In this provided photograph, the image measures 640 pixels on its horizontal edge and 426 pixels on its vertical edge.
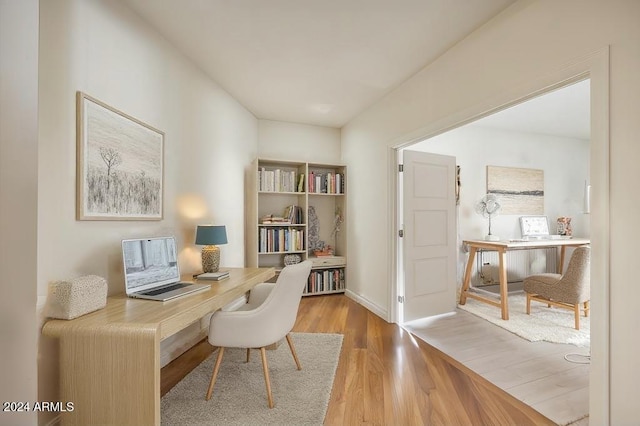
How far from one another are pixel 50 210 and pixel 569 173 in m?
6.41

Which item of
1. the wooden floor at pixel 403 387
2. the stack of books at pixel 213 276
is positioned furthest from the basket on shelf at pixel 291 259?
the stack of books at pixel 213 276

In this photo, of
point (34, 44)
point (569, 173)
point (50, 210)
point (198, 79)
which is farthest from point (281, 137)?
point (569, 173)

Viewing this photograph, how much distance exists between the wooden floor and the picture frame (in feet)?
4.00

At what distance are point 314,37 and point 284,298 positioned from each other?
1903 millimetres

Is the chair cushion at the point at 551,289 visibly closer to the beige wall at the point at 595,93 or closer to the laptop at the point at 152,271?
the beige wall at the point at 595,93

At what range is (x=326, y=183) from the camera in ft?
13.5

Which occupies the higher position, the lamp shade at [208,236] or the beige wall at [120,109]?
the beige wall at [120,109]

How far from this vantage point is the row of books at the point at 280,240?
3713 millimetres

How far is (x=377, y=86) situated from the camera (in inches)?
117

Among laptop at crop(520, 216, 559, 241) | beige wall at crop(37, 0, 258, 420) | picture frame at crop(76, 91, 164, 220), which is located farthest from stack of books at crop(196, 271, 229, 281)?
laptop at crop(520, 216, 559, 241)

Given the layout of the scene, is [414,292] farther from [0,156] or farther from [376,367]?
[0,156]

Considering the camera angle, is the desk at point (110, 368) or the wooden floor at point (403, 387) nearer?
the desk at point (110, 368)

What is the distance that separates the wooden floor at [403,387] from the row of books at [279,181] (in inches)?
72.7

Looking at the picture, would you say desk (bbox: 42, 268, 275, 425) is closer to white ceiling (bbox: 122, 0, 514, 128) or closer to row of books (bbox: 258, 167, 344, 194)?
white ceiling (bbox: 122, 0, 514, 128)
